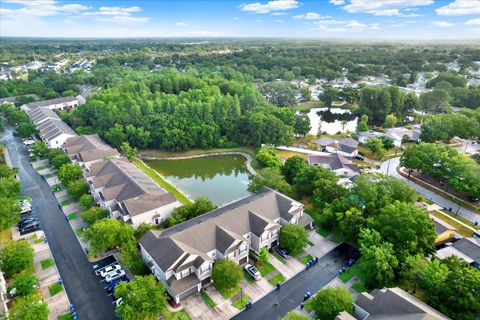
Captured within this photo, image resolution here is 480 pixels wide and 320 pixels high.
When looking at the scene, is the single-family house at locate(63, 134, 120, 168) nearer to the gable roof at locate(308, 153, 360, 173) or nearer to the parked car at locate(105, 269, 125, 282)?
the parked car at locate(105, 269, 125, 282)

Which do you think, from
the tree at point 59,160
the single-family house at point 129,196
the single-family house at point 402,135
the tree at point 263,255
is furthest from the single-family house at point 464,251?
the tree at point 59,160

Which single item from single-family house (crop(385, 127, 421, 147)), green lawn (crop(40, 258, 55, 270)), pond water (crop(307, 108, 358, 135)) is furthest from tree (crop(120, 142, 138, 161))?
single-family house (crop(385, 127, 421, 147))

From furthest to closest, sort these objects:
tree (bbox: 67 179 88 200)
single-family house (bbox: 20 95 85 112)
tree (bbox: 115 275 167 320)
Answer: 1. single-family house (bbox: 20 95 85 112)
2. tree (bbox: 67 179 88 200)
3. tree (bbox: 115 275 167 320)

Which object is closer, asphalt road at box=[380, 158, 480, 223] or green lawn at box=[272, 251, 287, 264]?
green lawn at box=[272, 251, 287, 264]

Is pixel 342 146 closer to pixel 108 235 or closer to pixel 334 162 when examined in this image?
pixel 334 162

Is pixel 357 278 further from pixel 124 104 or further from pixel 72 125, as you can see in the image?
pixel 72 125

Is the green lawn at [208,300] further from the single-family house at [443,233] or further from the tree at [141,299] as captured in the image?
the single-family house at [443,233]

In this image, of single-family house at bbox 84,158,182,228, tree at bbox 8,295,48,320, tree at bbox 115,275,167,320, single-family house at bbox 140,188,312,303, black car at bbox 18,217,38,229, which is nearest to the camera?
tree at bbox 8,295,48,320
